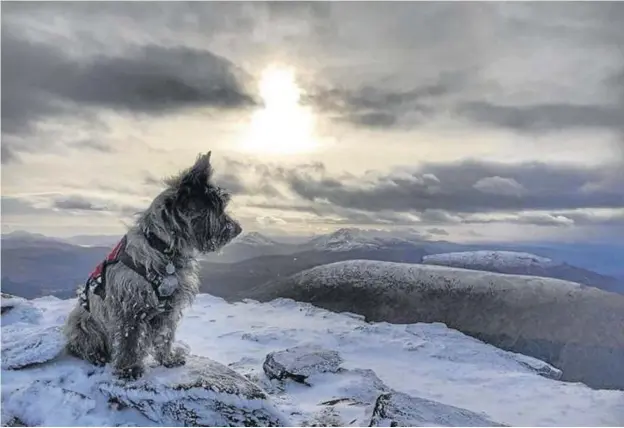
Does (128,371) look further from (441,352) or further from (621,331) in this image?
(621,331)

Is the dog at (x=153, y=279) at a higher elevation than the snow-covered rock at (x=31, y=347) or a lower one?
higher

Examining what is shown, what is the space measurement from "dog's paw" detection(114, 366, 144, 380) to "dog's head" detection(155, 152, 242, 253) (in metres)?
0.94

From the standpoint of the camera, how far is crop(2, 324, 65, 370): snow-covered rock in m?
3.75

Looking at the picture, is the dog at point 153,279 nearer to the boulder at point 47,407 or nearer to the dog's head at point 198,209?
the dog's head at point 198,209

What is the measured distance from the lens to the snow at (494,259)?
19.2ft

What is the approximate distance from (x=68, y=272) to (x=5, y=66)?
7.69 ft

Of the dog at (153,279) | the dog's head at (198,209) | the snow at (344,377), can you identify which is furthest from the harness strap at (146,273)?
the snow at (344,377)

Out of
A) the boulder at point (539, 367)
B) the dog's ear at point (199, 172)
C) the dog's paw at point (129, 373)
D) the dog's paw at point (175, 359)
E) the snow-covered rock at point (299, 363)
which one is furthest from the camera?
the boulder at point (539, 367)


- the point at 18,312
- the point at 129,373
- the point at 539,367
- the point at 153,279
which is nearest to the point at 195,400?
the point at 129,373

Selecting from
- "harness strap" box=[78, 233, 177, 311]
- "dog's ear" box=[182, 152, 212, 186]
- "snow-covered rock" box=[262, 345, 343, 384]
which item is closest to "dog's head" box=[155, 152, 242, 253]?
"dog's ear" box=[182, 152, 212, 186]

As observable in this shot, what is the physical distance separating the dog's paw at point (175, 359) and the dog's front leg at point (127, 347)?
23 centimetres

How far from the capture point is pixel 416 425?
3.43 m

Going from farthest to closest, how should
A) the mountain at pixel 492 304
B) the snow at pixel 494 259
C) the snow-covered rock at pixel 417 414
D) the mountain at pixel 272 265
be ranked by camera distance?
the mountain at pixel 272 265, the snow at pixel 494 259, the mountain at pixel 492 304, the snow-covered rock at pixel 417 414

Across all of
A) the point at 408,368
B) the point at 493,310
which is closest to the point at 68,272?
the point at 408,368
